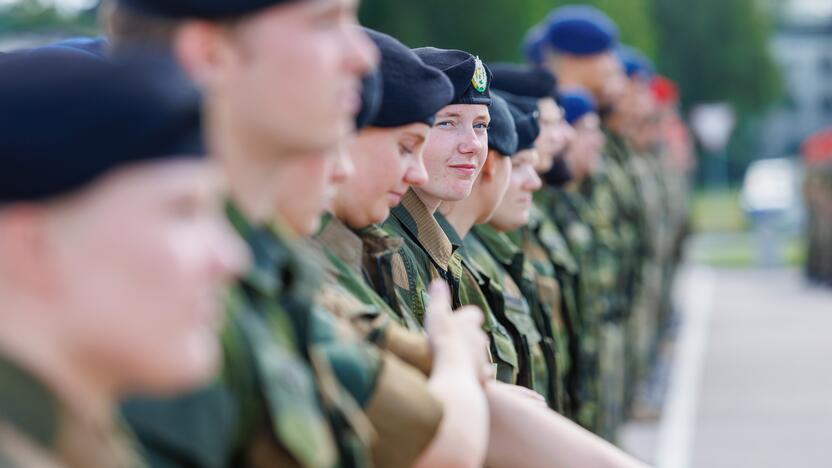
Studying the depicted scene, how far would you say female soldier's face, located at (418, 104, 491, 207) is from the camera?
4898 mm

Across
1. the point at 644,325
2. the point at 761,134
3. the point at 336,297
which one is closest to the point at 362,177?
Answer: the point at 336,297

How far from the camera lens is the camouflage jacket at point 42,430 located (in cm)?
213

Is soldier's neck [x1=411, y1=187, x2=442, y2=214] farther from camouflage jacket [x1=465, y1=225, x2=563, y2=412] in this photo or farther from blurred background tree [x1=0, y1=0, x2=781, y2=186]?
blurred background tree [x1=0, y1=0, x2=781, y2=186]

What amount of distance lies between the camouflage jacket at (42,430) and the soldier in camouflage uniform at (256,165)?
0.98ft

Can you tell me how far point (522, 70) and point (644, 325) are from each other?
21.2 ft

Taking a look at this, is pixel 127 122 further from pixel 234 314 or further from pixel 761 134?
pixel 761 134

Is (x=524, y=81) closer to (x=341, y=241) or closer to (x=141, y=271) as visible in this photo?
(x=341, y=241)

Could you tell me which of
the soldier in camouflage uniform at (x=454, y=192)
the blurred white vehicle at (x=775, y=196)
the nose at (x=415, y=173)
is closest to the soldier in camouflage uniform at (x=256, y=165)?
the nose at (x=415, y=173)

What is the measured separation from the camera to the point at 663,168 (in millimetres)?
17516

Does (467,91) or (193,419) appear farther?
(467,91)

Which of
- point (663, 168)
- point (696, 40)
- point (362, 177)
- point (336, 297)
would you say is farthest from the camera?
point (696, 40)

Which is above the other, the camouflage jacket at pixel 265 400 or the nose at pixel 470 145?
the camouflage jacket at pixel 265 400

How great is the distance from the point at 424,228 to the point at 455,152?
0.27 metres

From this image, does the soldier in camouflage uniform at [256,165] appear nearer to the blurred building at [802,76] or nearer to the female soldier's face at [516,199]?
the female soldier's face at [516,199]
